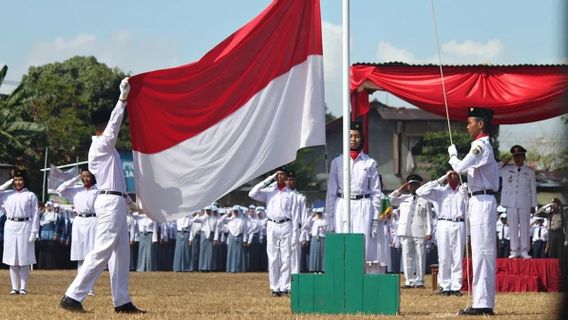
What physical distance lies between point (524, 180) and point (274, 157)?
8.02m

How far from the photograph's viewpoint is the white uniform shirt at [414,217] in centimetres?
2117

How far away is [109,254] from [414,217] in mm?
11962

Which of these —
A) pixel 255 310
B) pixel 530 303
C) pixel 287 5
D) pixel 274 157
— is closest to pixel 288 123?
pixel 274 157

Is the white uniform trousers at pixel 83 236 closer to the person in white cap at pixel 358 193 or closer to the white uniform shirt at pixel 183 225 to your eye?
the person in white cap at pixel 358 193

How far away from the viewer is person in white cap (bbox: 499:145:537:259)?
17.4 m

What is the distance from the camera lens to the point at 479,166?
32.8 ft

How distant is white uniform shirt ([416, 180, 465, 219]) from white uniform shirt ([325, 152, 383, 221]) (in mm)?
4197

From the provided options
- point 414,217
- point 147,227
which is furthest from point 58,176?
point 414,217

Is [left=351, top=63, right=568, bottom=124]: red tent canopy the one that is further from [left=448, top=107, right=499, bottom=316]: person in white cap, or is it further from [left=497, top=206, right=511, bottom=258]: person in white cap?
[left=497, top=206, right=511, bottom=258]: person in white cap

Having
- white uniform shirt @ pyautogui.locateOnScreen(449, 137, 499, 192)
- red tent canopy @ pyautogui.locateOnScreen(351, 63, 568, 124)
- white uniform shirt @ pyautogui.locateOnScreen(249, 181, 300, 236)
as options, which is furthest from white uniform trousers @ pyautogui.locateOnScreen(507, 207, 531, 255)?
white uniform shirt @ pyautogui.locateOnScreen(449, 137, 499, 192)

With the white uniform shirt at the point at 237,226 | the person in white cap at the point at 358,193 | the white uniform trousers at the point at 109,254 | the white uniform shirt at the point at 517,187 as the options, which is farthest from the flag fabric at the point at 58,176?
the white uniform trousers at the point at 109,254

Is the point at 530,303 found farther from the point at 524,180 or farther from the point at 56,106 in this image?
the point at 56,106

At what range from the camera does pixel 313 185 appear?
198ft

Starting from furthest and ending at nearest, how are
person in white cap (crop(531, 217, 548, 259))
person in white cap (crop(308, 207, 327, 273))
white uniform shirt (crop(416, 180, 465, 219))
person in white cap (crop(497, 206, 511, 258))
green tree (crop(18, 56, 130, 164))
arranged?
green tree (crop(18, 56, 130, 164))
person in white cap (crop(308, 207, 327, 273))
person in white cap (crop(497, 206, 511, 258))
person in white cap (crop(531, 217, 548, 259))
white uniform shirt (crop(416, 180, 465, 219))
